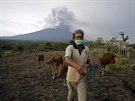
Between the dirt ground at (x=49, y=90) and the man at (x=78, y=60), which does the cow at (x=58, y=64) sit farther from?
the man at (x=78, y=60)

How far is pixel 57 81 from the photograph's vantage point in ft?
34.1

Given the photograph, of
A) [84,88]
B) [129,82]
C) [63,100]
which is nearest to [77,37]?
[84,88]

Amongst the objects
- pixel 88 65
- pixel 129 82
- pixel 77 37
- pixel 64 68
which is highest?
pixel 77 37

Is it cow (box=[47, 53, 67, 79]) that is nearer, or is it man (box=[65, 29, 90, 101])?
man (box=[65, 29, 90, 101])

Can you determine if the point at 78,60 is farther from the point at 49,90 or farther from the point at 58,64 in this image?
the point at 58,64

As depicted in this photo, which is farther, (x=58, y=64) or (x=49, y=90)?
(x=58, y=64)

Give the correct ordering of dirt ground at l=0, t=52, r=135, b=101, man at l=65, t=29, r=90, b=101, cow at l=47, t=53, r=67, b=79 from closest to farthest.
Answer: man at l=65, t=29, r=90, b=101 < dirt ground at l=0, t=52, r=135, b=101 < cow at l=47, t=53, r=67, b=79

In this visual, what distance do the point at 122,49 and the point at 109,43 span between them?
12.5 ft

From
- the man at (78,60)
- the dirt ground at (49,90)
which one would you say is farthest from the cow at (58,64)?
the man at (78,60)

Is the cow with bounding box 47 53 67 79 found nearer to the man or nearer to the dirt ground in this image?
the dirt ground

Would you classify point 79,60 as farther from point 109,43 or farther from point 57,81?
point 109,43

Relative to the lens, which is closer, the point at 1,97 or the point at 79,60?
the point at 79,60

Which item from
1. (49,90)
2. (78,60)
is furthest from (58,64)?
(78,60)

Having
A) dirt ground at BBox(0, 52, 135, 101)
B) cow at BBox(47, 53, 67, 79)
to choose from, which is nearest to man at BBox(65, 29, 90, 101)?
dirt ground at BBox(0, 52, 135, 101)
